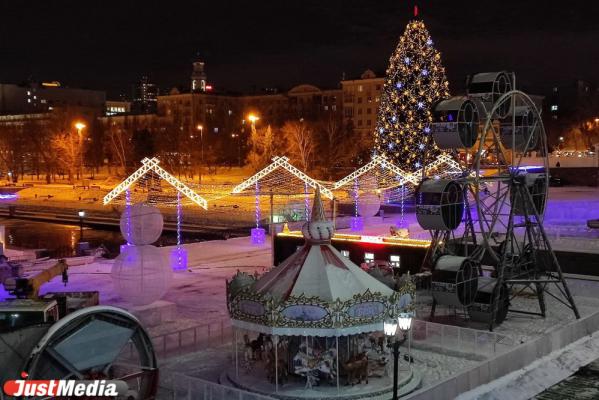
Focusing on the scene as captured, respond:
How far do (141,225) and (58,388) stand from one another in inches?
625

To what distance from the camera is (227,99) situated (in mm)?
145000

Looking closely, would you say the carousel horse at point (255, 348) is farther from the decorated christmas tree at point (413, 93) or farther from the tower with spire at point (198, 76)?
the tower with spire at point (198, 76)

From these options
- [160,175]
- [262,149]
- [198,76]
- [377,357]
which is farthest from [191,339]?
[198,76]

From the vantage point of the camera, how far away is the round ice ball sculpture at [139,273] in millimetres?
22812

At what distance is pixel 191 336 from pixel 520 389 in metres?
9.27

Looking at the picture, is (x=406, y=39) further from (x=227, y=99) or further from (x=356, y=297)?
(x=227, y=99)

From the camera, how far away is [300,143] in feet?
265

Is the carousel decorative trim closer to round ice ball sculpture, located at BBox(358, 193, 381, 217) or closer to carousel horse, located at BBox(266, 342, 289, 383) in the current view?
carousel horse, located at BBox(266, 342, 289, 383)

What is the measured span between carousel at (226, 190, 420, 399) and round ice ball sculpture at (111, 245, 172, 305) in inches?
221

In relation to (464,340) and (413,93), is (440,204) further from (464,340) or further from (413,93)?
(413,93)

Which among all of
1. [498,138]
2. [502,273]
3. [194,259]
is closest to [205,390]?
[502,273]

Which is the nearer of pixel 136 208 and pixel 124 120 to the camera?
pixel 136 208

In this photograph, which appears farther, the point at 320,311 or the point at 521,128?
the point at 521,128

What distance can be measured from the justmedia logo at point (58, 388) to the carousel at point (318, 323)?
6.71 m
